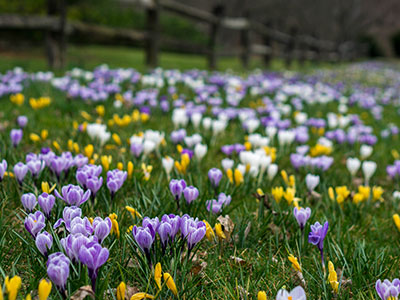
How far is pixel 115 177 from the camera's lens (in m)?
1.83

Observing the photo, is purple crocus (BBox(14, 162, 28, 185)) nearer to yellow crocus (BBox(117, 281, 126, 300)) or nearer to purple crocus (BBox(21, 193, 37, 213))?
purple crocus (BBox(21, 193, 37, 213))

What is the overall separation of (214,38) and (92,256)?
11.5 metres

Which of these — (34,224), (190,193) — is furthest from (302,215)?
(34,224)

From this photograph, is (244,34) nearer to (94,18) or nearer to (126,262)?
(94,18)

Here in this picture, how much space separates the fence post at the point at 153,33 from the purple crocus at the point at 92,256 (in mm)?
8698

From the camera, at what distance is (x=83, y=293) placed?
1143mm

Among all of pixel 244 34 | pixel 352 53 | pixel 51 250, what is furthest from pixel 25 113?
pixel 352 53

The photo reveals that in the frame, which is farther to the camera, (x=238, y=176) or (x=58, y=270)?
(x=238, y=176)

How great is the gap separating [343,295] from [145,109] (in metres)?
3.14

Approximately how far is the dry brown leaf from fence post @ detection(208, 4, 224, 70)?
1098 centimetres

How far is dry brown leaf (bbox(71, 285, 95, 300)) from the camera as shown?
1121 millimetres

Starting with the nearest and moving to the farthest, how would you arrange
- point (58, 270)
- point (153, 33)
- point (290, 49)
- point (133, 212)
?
point (58, 270) → point (133, 212) → point (153, 33) → point (290, 49)

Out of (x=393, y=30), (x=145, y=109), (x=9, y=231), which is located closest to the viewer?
(x=9, y=231)

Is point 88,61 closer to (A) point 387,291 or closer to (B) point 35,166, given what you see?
(B) point 35,166
